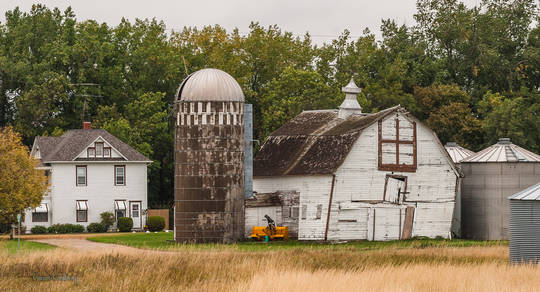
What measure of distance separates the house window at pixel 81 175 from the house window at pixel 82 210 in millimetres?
1331

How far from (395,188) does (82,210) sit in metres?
26.6

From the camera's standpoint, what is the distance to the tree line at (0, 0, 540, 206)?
81.6 meters

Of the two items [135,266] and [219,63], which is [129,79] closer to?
[219,63]

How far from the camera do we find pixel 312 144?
56.6 metres

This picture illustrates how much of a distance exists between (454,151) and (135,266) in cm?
3234

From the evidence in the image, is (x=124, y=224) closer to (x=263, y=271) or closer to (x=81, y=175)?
(x=81, y=175)

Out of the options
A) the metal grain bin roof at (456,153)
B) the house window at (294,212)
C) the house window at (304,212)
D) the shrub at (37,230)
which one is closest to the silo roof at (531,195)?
the house window at (304,212)

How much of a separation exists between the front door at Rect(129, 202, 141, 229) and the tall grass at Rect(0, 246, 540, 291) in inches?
1327

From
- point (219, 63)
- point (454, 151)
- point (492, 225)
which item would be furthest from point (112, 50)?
point (492, 225)

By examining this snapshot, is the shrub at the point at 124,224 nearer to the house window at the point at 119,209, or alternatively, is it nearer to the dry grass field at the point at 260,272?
the house window at the point at 119,209

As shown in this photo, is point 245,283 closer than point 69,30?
Yes

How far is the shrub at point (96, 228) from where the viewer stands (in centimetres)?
7194

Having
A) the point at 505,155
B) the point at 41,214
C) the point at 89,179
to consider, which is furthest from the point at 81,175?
the point at 505,155

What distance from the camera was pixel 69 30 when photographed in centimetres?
Result: 8844
